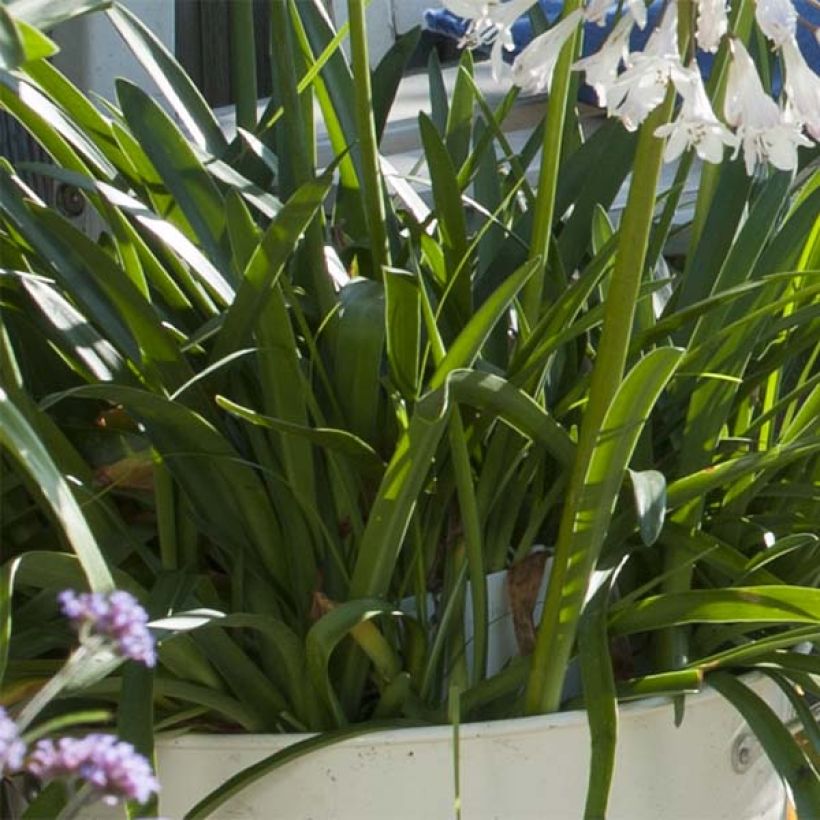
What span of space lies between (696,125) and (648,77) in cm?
4

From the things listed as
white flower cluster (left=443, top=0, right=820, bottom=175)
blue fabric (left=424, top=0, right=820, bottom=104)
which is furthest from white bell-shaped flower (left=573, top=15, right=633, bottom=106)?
blue fabric (left=424, top=0, right=820, bottom=104)

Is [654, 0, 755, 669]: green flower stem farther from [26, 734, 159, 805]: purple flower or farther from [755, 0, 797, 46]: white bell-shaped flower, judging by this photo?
[26, 734, 159, 805]: purple flower

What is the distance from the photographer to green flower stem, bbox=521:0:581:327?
52.4 inches

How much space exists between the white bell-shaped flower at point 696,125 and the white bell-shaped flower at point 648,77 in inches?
0.4

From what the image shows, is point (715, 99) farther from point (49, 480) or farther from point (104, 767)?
point (104, 767)

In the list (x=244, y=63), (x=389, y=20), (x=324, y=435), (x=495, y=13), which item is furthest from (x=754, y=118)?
(x=389, y=20)

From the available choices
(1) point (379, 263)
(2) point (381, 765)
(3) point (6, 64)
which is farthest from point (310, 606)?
(3) point (6, 64)

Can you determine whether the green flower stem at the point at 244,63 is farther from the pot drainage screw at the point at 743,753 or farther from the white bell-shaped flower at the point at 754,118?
the pot drainage screw at the point at 743,753

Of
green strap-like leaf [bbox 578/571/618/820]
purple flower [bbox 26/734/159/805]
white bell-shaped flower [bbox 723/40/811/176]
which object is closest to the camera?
purple flower [bbox 26/734/159/805]

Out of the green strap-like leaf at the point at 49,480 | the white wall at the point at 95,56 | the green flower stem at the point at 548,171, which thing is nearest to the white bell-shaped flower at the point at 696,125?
the green flower stem at the point at 548,171

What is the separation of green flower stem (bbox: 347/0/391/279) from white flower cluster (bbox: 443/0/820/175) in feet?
0.51

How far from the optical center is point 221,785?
1.29 m

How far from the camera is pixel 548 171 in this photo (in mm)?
1361

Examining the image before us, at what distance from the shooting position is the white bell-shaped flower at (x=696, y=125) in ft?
3.25
